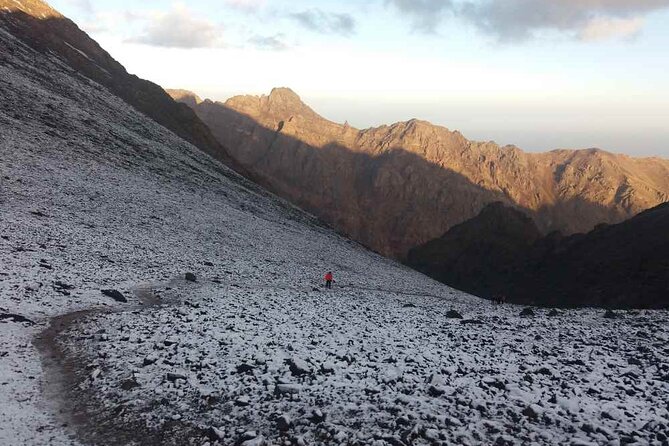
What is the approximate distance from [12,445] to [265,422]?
16.3 ft

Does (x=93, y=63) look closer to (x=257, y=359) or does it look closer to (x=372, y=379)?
(x=257, y=359)

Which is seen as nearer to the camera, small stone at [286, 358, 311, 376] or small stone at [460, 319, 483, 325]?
small stone at [286, 358, 311, 376]

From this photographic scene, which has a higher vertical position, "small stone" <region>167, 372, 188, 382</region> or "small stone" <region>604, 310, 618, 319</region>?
"small stone" <region>604, 310, 618, 319</region>

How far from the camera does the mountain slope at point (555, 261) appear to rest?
235 feet

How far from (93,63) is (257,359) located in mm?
98968

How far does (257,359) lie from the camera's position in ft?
42.0

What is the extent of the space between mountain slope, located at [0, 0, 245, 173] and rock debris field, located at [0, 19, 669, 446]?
6156 cm

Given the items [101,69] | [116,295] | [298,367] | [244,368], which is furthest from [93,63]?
[298,367]

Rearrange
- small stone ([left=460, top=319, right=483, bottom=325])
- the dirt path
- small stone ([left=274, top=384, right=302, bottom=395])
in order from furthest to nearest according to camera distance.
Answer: small stone ([left=460, top=319, right=483, bottom=325]), small stone ([left=274, top=384, right=302, bottom=395]), the dirt path

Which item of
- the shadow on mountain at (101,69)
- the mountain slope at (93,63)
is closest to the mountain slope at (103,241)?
the shadow on mountain at (101,69)

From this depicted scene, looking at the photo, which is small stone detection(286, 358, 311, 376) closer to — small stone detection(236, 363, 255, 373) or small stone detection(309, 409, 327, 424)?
small stone detection(236, 363, 255, 373)

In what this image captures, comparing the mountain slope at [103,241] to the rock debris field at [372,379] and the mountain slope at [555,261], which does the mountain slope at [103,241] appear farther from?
the mountain slope at [555,261]

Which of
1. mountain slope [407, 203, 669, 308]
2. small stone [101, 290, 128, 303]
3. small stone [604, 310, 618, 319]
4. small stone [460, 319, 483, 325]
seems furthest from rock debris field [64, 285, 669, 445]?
mountain slope [407, 203, 669, 308]

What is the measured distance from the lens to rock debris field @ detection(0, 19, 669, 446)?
9.59m
